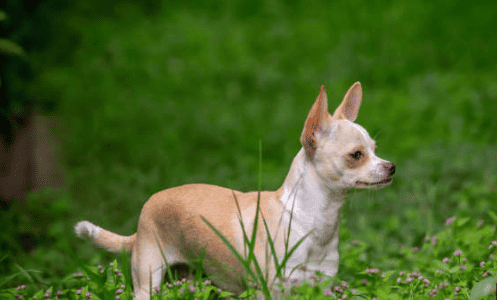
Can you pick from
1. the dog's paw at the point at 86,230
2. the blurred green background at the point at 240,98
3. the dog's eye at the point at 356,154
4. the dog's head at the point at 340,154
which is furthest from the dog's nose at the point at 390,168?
the dog's paw at the point at 86,230

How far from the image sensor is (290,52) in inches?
398

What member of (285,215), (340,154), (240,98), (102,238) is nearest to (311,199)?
(285,215)

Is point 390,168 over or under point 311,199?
over

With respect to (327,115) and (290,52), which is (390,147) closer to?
(290,52)

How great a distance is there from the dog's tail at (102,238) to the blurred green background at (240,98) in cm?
49

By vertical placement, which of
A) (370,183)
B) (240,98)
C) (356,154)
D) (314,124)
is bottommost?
(240,98)

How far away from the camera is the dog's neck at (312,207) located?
274 centimetres

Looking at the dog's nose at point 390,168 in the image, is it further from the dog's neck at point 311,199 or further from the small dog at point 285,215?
the dog's neck at point 311,199

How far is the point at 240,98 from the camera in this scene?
345 inches

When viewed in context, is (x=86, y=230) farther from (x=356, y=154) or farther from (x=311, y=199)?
(x=356, y=154)

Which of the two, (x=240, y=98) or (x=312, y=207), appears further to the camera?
(x=240, y=98)

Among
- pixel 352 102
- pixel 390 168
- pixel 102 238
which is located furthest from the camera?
pixel 102 238

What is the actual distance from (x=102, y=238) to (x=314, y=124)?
1.37 meters

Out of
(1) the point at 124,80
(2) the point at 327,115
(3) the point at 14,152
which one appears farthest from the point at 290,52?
(2) the point at 327,115
